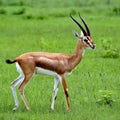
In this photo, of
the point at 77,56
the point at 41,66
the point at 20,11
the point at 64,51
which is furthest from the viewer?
the point at 20,11

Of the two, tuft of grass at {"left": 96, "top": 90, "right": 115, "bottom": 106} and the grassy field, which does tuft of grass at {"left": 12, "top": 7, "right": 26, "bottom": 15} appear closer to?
the grassy field

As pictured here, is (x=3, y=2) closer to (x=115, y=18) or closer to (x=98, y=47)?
(x=115, y=18)

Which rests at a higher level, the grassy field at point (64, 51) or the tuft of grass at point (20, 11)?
the tuft of grass at point (20, 11)

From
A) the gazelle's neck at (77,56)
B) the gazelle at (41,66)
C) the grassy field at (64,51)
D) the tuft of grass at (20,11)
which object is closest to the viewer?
the gazelle at (41,66)

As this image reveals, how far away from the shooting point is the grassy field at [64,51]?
9.45 metres

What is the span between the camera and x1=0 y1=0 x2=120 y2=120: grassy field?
945cm

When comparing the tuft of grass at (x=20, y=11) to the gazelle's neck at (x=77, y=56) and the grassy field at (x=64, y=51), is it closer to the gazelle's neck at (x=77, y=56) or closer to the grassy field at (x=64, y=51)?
the grassy field at (x=64, y=51)

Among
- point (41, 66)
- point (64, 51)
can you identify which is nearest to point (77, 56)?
point (41, 66)

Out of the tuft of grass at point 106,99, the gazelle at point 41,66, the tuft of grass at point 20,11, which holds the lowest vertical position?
the tuft of grass at point 106,99

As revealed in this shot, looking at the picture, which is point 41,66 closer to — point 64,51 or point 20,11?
point 64,51

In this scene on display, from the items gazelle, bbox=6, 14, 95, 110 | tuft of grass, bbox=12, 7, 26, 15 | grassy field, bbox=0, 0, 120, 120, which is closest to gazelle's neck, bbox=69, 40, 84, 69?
gazelle, bbox=6, 14, 95, 110

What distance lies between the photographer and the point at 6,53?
1510cm

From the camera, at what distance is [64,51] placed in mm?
15398

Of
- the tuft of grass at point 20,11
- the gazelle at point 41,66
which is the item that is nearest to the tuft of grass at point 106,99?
the gazelle at point 41,66
